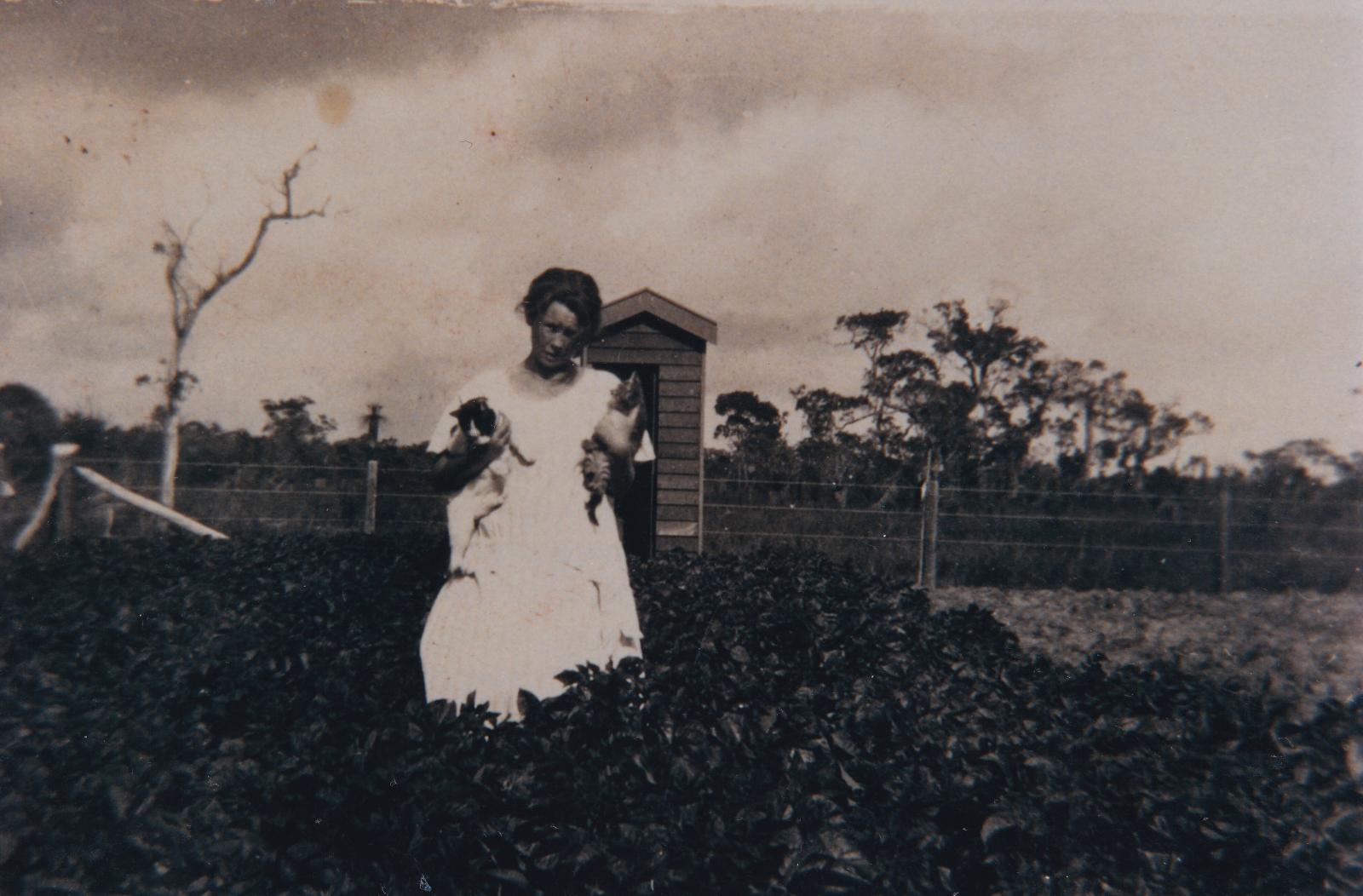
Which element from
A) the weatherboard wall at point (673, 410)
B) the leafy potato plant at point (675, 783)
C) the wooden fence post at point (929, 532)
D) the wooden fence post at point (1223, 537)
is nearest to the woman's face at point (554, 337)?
the leafy potato plant at point (675, 783)

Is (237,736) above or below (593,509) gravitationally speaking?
below

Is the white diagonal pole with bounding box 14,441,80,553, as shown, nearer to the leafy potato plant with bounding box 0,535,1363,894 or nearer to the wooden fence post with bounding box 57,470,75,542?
the wooden fence post with bounding box 57,470,75,542

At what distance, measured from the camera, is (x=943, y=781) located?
71.2 inches

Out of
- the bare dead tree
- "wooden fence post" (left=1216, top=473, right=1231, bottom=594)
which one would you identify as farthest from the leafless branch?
"wooden fence post" (left=1216, top=473, right=1231, bottom=594)

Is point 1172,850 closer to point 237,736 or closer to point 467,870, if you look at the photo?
point 467,870

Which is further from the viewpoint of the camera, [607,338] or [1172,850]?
[607,338]

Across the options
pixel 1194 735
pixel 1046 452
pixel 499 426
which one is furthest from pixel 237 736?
pixel 1046 452

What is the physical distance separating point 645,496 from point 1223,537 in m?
7.59

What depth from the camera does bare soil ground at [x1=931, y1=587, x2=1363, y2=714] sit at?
6.41m

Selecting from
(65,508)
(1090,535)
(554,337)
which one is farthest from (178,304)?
(1090,535)

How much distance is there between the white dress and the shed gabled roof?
5901 millimetres

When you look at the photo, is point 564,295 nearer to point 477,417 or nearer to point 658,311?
point 477,417

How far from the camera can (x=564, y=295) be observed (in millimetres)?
2783

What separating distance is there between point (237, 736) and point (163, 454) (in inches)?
412
